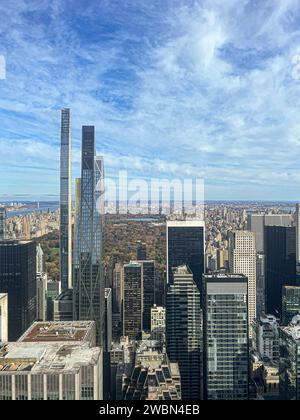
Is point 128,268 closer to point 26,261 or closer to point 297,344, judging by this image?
→ point 26,261

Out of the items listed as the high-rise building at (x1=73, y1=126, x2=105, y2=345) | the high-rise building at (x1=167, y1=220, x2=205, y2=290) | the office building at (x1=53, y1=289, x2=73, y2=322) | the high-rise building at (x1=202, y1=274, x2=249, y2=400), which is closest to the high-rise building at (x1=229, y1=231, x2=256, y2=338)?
the high-rise building at (x1=202, y1=274, x2=249, y2=400)

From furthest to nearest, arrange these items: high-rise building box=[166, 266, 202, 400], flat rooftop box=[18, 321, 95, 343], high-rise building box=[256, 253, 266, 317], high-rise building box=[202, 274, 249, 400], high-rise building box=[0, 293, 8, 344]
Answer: high-rise building box=[256, 253, 266, 317] → high-rise building box=[166, 266, 202, 400] → high-rise building box=[202, 274, 249, 400] → high-rise building box=[0, 293, 8, 344] → flat rooftop box=[18, 321, 95, 343]

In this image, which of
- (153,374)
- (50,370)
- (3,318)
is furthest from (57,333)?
(3,318)

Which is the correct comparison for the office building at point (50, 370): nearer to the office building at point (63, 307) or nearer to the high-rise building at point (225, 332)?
the high-rise building at point (225, 332)

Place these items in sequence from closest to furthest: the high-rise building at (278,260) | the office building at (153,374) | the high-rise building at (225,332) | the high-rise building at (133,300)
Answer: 1. the office building at (153,374)
2. the high-rise building at (225,332)
3. the high-rise building at (133,300)
4. the high-rise building at (278,260)

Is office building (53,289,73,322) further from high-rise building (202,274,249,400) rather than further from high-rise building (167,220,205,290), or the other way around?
high-rise building (202,274,249,400)

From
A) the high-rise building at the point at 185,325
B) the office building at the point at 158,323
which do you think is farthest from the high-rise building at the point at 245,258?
the office building at the point at 158,323
